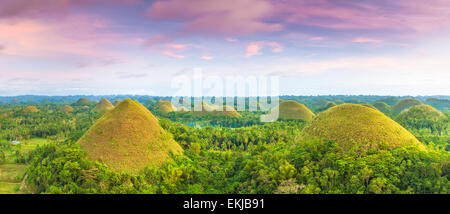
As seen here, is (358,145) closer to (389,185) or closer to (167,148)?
(389,185)

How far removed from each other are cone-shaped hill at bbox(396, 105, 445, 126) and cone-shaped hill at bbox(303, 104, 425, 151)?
3112 cm

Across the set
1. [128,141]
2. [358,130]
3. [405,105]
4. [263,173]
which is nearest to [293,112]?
[358,130]

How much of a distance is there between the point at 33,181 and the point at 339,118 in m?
26.3

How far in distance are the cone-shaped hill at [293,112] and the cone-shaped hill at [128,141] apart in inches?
1522

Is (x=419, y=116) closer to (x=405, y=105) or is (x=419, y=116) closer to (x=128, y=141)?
(x=405, y=105)

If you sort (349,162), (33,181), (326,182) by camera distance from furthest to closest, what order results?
(33,181)
(349,162)
(326,182)

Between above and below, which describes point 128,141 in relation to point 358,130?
below

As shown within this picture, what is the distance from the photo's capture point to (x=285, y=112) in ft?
198

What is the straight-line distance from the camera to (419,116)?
4881 cm

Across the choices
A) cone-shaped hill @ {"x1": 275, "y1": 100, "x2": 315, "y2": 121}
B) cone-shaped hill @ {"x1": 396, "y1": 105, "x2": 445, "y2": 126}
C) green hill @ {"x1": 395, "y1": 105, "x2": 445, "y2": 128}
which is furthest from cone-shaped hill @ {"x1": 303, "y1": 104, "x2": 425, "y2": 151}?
cone-shaped hill @ {"x1": 275, "y1": 100, "x2": 315, "y2": 121}

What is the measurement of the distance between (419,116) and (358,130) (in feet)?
127

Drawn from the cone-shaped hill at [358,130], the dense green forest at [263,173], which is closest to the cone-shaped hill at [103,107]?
the dense green forest at [263,173]

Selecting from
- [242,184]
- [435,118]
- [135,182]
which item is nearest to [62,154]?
[135,182]

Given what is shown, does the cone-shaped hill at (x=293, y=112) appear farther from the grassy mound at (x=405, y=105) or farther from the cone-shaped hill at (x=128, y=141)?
the cone-shaped hill at (x=128, y=141)
